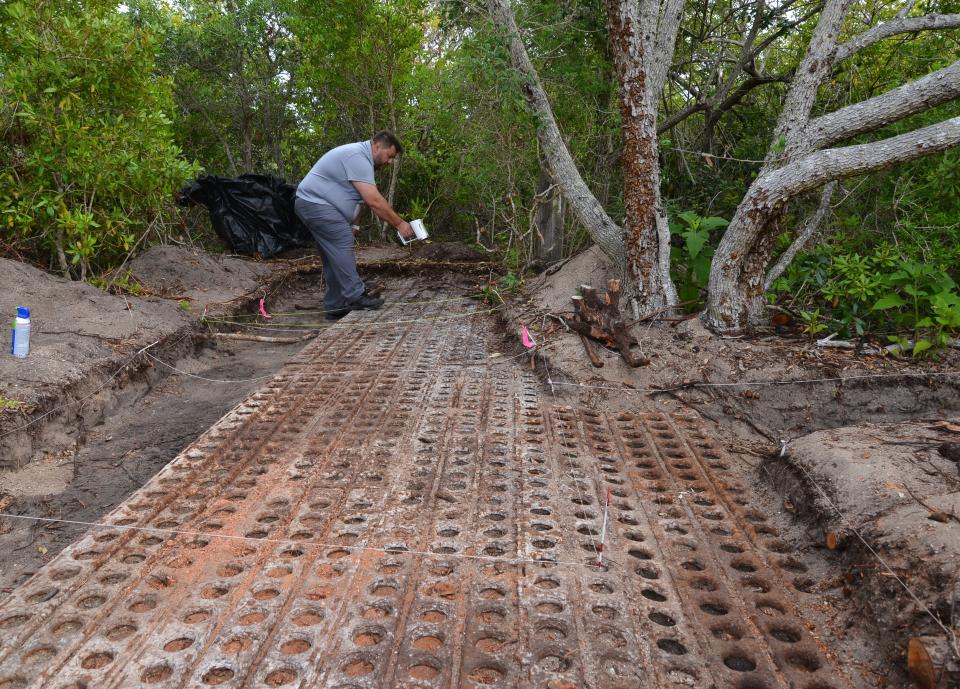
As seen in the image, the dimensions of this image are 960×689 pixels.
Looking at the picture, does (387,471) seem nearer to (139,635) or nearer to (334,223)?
(139,635)

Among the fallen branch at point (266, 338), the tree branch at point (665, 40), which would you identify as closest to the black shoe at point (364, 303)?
the fallen branch at point (266, 338)

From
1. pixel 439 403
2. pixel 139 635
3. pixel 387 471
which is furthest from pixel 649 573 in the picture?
pixel 439 403

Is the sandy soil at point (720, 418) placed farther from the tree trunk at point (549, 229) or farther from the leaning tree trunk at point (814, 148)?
the tree trunk at point (549, 229)

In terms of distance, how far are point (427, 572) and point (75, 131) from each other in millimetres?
4310

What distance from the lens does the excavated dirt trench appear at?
1.71 m

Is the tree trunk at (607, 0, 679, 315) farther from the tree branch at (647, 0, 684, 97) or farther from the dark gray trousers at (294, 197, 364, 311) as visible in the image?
the dark gray trousers at (294, 197, 364, 311)

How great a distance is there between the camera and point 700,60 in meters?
6.18

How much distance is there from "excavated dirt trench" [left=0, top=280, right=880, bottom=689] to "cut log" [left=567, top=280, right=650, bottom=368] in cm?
90

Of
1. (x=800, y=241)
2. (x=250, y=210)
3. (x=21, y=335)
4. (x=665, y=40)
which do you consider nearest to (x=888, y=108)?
(x=800, y=241)

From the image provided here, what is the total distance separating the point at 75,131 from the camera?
4.52 meters

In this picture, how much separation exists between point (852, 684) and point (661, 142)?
4.62 metres

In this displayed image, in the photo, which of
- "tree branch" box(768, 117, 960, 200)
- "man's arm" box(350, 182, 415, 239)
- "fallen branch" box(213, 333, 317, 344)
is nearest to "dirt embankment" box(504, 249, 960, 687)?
"tree branch" box(768, 117, 960, 200)

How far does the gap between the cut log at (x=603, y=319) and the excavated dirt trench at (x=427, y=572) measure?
0.90m

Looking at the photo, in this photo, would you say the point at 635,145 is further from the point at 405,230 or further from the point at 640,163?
the point at 405,230
